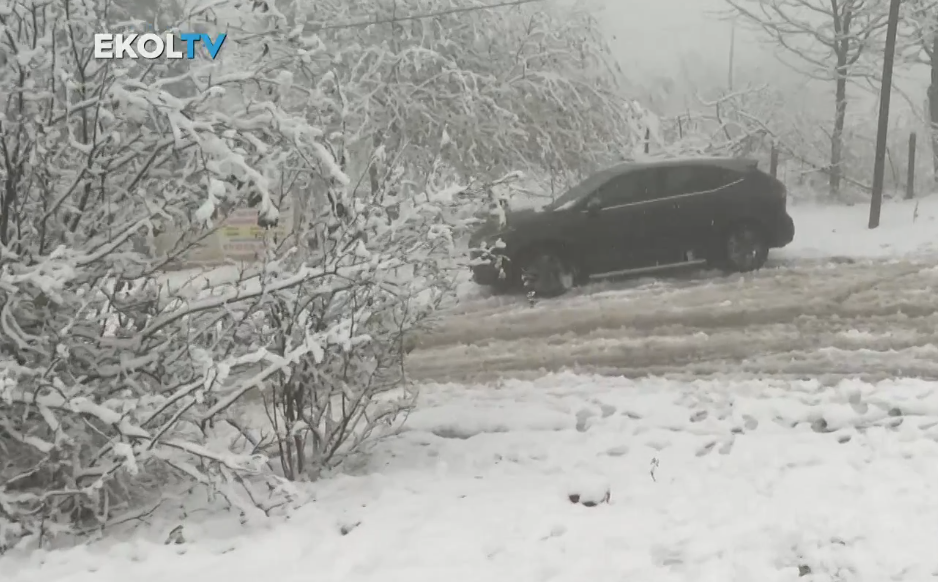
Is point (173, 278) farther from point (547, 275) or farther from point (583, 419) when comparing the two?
point (547, 275)

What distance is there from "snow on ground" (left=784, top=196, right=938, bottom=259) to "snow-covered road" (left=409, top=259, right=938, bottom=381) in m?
0.84

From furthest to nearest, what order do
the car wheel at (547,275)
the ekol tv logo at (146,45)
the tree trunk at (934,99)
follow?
the tree trunk at (934,99) < the car wheel at (547,275) < the ekol tv logo at (146,45)

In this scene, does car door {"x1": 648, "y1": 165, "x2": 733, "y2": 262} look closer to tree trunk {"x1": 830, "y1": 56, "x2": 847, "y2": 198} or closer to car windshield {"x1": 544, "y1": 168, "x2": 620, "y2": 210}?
car windshield {"x1": 544, "y1": 168, "x2": 620, "y2": 210}

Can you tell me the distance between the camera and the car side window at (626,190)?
9.39 m

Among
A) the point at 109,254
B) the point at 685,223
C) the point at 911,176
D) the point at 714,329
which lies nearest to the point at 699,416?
the point at 714,329

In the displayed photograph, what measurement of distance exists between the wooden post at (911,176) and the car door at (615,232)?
22.2ft

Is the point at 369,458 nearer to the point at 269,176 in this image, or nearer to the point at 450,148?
the point at 269,176

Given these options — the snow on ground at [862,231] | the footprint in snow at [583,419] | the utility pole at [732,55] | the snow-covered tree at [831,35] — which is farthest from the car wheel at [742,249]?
the utility pole at [732,55]

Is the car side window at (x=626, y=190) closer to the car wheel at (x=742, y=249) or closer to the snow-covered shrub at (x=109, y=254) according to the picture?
the car wheel at (x=742, y=249)

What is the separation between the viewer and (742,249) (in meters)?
9.36

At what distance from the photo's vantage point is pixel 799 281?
28.5 feet

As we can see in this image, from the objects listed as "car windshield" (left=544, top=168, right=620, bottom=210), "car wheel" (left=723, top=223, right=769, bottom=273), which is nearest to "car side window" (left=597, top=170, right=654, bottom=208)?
"car windshield" (left=544, top=168, right=620, bottom=210)

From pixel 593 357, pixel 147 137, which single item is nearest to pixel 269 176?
pixel 147 137

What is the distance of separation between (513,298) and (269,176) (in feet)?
16.1
